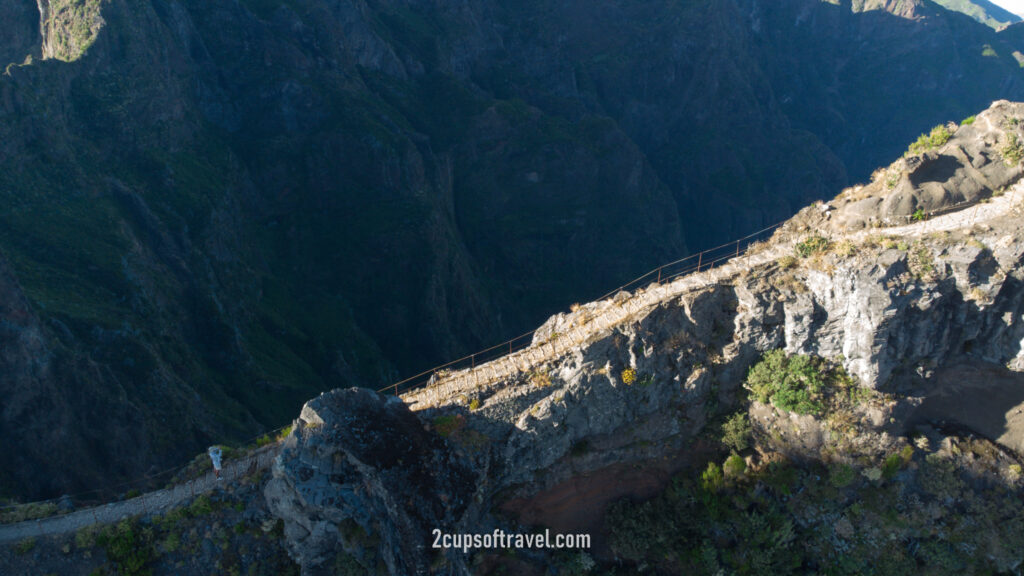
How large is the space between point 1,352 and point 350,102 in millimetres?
40227

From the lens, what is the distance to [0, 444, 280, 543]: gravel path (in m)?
17.3

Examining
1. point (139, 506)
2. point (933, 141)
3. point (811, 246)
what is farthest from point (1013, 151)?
point (139, 506)

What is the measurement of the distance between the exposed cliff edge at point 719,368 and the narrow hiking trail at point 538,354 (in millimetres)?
74

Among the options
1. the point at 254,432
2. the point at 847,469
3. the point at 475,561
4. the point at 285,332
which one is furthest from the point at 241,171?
the point at 847,469

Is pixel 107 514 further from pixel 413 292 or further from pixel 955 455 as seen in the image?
pixel 413 292

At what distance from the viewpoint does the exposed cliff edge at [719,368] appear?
1586 cm

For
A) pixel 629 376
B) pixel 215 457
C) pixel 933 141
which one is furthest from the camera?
pixel 933 141

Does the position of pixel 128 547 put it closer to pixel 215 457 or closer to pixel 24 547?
pixel 24 547

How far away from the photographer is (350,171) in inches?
2288

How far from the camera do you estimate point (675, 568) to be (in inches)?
711

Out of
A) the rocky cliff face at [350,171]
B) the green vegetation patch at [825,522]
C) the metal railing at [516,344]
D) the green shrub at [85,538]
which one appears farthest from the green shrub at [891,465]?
the rocky cliff face at [350,171]

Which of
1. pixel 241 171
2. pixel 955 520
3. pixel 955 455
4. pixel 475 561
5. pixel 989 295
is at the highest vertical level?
pixel 241 171

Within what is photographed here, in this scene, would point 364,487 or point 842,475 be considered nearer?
point 364,487

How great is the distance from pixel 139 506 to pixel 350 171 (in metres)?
44.3
